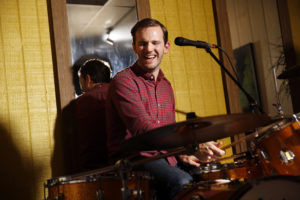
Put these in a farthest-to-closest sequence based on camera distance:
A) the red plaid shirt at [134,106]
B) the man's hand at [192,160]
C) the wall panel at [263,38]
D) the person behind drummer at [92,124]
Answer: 1. the wall panel at [263,38]
2. the person behind drummer at [92,124]
3. the man's hand at [192,160]
4. the red plaid shirt at [134,106]

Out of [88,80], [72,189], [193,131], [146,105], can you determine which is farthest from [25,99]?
[193,131]

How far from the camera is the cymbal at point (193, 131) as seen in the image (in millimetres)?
1560

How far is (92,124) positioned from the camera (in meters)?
2.89

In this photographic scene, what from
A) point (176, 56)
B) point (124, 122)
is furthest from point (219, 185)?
point (176, 56)

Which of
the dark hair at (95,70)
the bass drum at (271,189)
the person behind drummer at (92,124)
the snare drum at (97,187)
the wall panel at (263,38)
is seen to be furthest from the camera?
the wall panel at (263,38)

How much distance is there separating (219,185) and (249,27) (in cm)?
378

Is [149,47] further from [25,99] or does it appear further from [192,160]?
[25,99]

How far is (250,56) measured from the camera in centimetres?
498

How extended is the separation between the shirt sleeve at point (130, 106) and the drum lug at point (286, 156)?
70cm

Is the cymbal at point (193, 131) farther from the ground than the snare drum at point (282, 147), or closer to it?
farther from the ground

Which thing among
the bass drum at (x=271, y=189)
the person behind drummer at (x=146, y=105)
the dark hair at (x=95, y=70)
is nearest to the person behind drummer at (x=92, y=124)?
the dark hair at (x=95, y=70)

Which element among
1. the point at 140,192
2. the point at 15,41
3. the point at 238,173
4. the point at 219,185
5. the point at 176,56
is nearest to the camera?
the point at 219,185

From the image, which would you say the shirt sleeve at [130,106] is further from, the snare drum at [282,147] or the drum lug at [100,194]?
the snare drum at [282,147]

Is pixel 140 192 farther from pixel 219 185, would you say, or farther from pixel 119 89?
pixel 119 89
